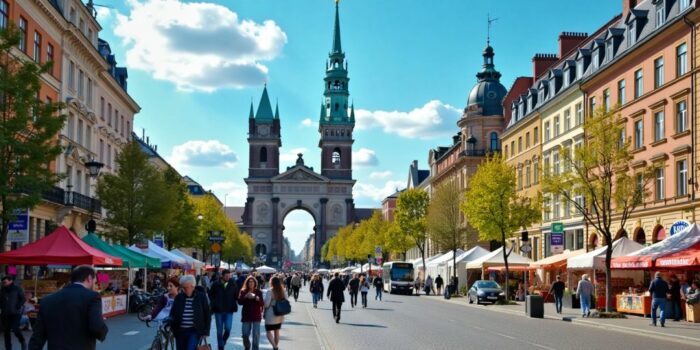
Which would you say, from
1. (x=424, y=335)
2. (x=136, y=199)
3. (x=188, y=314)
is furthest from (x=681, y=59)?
(x=188, y=314)

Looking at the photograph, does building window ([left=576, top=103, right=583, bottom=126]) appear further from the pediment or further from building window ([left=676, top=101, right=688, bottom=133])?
the pediment

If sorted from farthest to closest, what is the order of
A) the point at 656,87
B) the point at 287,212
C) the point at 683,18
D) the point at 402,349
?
1. the point at 287,212
2. the point at 656,87
3. the point at 683,18
4. the point at 402,349

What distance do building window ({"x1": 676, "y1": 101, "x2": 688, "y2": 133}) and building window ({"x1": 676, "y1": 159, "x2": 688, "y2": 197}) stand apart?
4.50 ft

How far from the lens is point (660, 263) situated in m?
29.8

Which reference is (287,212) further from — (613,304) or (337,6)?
(613,304)

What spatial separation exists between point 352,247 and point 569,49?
75610mm

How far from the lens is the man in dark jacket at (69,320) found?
7737mm

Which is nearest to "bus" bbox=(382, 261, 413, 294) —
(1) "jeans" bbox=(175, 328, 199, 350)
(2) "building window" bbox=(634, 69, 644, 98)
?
(2) "building window" bbox=(634, 69, 644, 98)

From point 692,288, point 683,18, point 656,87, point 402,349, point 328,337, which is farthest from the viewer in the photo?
point 656,87

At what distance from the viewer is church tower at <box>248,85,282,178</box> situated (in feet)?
568

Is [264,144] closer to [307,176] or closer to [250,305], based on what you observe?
[307,176]

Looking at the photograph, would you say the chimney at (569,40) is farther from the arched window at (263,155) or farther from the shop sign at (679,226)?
the arched window at (263,155)

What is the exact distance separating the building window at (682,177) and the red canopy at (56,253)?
23876 millimetres

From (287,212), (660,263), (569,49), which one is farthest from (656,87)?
(287,212)
